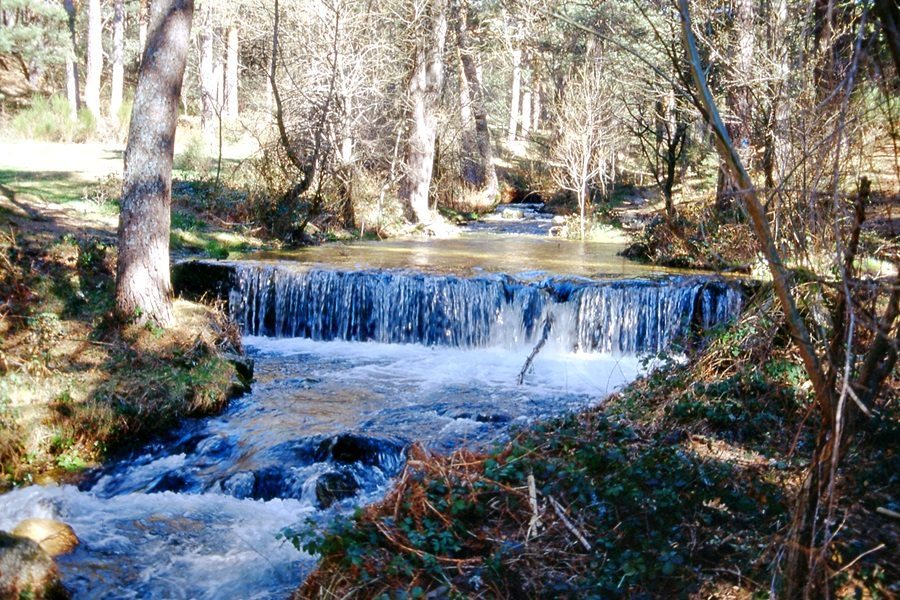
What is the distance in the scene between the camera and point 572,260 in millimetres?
15188

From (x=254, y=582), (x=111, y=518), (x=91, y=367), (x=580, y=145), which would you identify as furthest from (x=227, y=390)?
(x=580, y=145)

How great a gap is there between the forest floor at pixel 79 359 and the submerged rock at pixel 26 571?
196 cm

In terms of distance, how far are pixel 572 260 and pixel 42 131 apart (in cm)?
1740

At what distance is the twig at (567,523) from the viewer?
427cm

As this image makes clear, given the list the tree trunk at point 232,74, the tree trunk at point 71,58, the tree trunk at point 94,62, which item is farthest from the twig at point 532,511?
the tree trunk at point 71,58

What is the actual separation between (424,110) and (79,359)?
1425 cm

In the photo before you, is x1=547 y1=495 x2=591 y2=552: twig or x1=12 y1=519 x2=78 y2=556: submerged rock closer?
x1=547 y1=495 x2=591 y2=552: twig

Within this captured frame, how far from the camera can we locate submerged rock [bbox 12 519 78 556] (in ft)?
18.5

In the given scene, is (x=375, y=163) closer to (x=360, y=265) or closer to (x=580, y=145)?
(x=580, y=145)

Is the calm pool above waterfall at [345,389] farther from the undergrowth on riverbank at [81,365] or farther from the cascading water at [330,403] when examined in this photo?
the undergrowth on riverbank at [81,365]

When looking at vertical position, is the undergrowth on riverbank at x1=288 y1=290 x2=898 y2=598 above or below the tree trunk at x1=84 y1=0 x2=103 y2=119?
below

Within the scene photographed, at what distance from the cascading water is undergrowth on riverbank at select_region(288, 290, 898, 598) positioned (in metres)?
1.17

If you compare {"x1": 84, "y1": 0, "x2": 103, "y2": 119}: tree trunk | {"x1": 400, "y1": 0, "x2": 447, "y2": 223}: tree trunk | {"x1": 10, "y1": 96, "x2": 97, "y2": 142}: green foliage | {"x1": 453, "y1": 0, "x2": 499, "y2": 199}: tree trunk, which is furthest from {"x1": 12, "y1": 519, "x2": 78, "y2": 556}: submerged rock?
{"x1": 84, "y1": 0, "x2": 103, "y2": 119}: tree trunk

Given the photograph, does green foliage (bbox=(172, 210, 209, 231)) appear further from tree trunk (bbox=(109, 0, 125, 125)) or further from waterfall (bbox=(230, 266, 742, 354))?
tree trunk (bbox=(109, 0, 125, 125))
